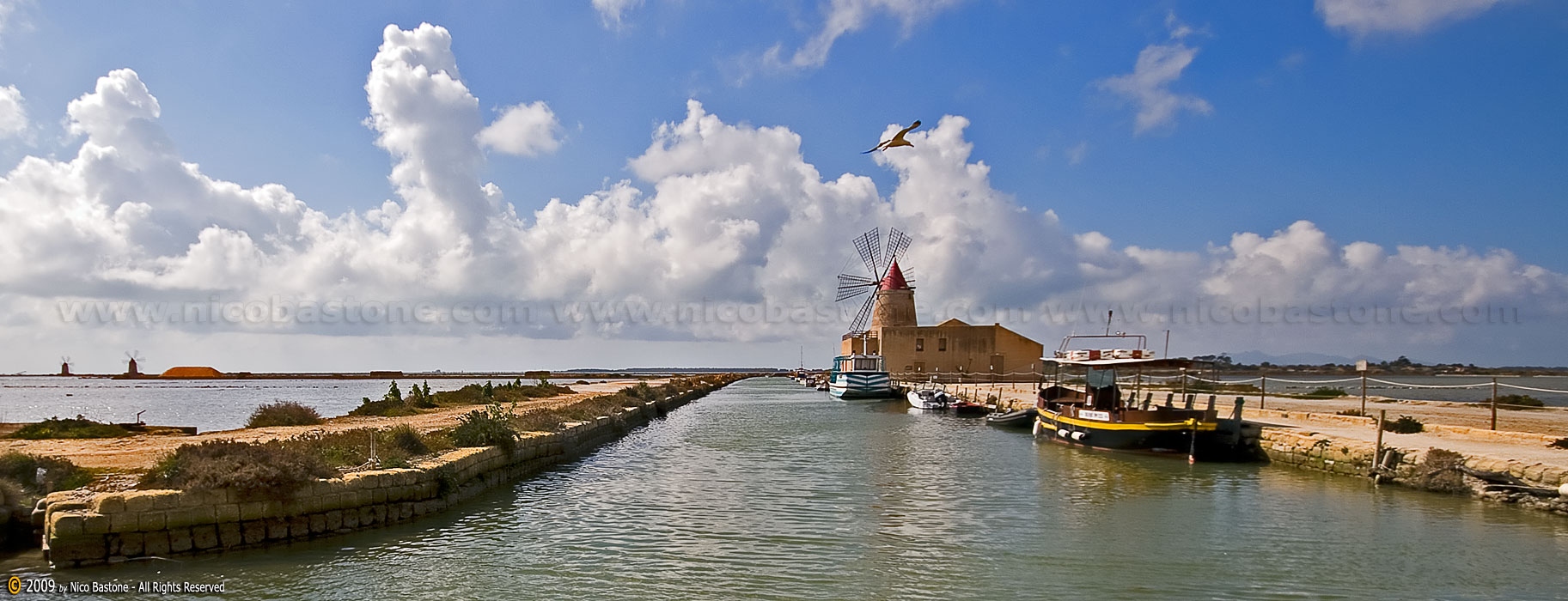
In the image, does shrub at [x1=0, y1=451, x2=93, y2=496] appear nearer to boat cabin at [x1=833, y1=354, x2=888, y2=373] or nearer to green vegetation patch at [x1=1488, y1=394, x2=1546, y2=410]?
green vegetation patch at [x1=1488, y1=394, x2=1546, y2=410]

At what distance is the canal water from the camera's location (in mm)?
7387

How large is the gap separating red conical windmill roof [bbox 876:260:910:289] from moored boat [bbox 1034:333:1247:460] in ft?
149

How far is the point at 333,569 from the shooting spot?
7883 millimetres

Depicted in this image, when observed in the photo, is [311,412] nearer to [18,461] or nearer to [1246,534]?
[18,461]

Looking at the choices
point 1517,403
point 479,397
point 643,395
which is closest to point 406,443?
point 479,397

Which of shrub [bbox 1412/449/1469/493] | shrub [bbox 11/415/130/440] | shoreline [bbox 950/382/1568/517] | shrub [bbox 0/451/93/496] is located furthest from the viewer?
shrub [bbox 11/415/130/440]

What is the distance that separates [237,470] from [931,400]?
95.6 feet

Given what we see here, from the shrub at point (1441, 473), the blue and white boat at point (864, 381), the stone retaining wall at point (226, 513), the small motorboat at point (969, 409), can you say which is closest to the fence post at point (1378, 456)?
the shrub at point (1441, 473)

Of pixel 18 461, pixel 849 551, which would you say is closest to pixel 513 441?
pixel 18 461

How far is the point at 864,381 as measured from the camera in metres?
45.9

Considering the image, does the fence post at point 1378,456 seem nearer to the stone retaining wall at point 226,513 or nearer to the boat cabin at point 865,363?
the stone retaining wall at point 226,513

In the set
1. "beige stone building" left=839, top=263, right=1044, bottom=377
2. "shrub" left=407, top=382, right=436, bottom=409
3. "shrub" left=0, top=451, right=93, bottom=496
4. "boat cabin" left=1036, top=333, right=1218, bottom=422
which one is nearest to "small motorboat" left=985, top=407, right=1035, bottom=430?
A: "boat cabin" left=1036, top=333, right=1218, bottom=422

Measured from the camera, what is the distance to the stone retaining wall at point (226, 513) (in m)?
7.61

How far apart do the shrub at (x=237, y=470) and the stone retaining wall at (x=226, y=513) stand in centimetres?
10
